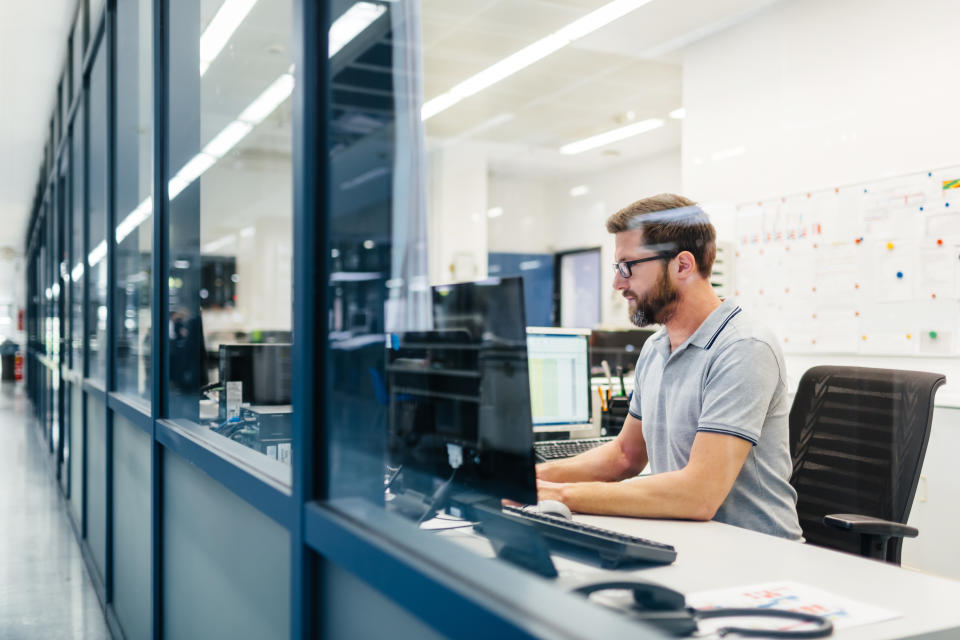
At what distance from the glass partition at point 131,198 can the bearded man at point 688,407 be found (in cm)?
165

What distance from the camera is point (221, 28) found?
267 centimetres

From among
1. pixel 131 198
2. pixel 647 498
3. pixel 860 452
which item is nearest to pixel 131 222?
pixel 131 198

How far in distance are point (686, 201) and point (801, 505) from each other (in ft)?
3.27

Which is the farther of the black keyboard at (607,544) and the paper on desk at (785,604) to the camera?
the black keyboard at (607,544)

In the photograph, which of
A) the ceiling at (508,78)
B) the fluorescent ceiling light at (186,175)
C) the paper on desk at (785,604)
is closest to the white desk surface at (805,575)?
the paper on desk at (785,604)

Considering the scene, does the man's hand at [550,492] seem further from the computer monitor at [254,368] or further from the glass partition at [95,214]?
the glass partition at [95,214]

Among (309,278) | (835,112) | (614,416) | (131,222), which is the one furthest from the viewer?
(835,112)

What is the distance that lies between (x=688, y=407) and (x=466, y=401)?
766 millimetres

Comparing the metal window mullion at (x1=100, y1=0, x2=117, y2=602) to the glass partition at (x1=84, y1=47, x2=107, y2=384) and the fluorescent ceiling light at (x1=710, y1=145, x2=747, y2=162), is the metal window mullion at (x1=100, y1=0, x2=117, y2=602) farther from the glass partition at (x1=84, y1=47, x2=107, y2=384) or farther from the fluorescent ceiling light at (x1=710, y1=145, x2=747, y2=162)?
the fluorescent ceiling light at (x1=710, y1=145, x2=747, y2=162)

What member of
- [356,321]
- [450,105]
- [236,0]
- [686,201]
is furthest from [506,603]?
[450,105]

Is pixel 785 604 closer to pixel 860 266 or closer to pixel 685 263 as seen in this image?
pixel 685 263

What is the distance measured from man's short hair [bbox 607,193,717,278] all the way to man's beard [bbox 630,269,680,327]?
0.09 meters

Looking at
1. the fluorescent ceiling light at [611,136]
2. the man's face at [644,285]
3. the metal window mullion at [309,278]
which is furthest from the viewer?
the fluorescent ceiling light at [611,136]

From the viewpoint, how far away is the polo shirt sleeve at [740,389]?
1.70 m
